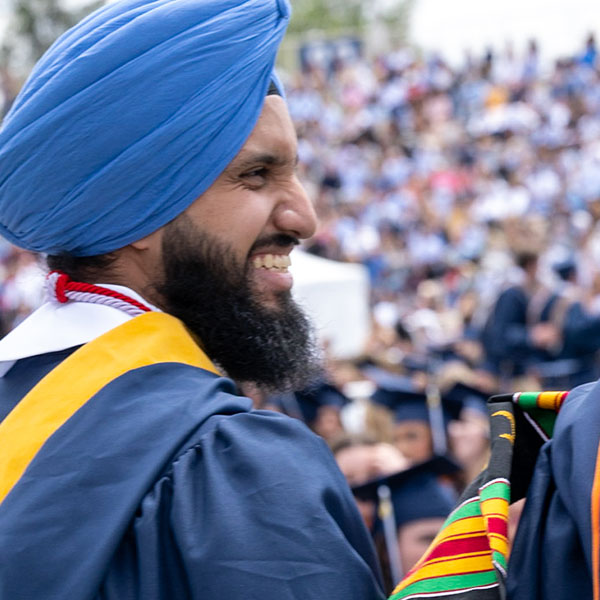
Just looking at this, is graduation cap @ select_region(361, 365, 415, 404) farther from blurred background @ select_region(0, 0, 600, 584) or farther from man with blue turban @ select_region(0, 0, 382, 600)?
man with blue turban @ select_region(0, 0, 382, 600)

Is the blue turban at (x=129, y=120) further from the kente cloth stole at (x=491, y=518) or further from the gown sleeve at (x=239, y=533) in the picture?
the kente cloth stole at (x=491, y=518)

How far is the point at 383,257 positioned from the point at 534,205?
2787mm

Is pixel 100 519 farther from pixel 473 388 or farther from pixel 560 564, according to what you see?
pixel 473 388

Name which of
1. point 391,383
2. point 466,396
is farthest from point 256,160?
point 391,383

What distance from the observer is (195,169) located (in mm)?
1809

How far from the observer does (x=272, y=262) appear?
1958mm

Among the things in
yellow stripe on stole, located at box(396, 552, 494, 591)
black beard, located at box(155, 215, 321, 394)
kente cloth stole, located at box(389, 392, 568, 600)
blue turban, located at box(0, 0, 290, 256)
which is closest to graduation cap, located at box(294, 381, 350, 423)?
black beard, located at box(155, 215, 321, 394)

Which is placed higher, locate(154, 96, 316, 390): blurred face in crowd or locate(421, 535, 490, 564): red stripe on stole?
locate(154, 96, 316, 390): blurred face in crowd

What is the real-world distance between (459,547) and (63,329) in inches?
32.5

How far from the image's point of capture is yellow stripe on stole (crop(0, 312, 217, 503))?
1.61m

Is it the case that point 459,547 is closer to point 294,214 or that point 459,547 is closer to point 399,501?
point 294,214

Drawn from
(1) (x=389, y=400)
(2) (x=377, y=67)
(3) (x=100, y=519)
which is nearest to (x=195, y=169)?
(3) (x=100, y=519)

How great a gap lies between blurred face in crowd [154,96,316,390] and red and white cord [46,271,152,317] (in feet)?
0.24

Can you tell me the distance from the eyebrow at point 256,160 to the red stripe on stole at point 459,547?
2.67ft
